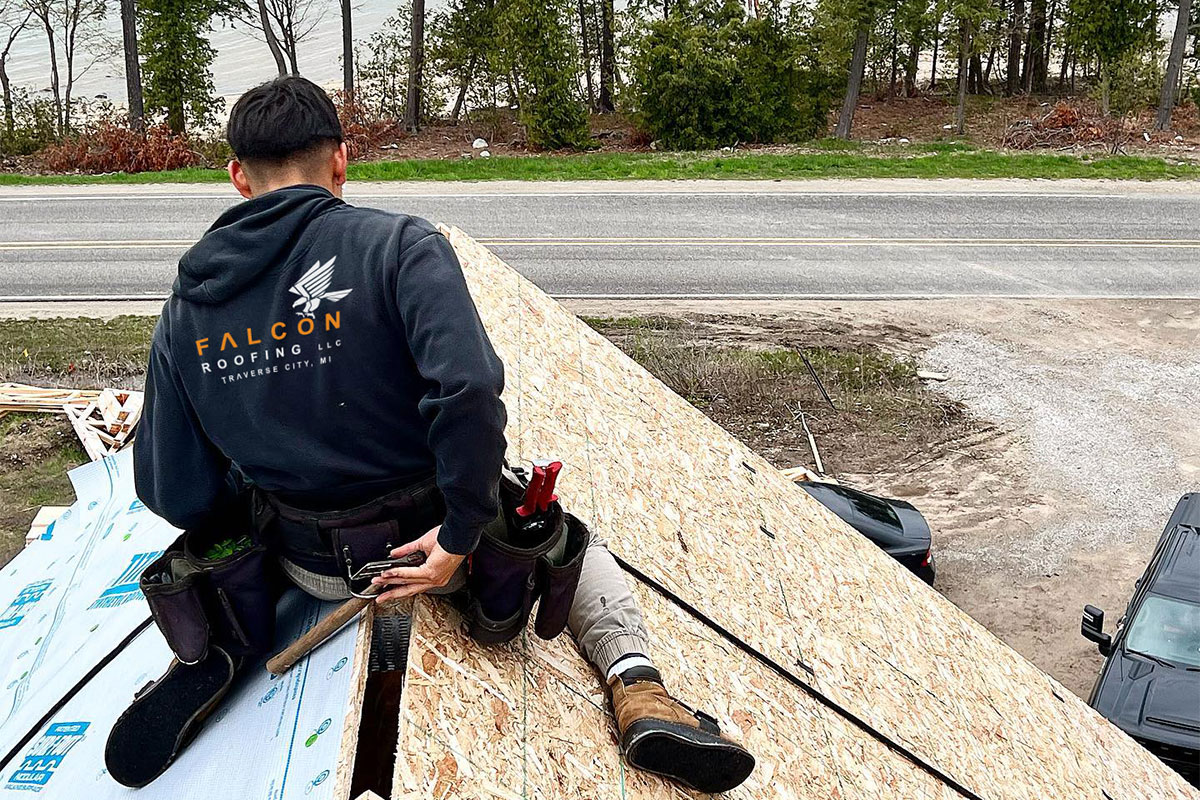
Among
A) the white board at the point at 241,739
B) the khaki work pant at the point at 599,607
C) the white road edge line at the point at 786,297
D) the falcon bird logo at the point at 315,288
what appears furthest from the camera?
the white road edge line at the point at 786,297

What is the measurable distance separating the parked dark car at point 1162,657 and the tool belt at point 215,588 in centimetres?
625

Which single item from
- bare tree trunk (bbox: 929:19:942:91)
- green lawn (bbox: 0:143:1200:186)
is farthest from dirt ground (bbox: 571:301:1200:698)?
bare tree trunk (bbox: 929:19:942:91)

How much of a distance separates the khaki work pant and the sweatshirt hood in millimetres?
981

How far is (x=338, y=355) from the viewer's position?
116 inches

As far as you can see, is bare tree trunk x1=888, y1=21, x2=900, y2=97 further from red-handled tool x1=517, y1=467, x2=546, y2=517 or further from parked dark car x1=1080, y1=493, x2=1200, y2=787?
red-handled tool x1=517, y1=467, x2=546, y2=517

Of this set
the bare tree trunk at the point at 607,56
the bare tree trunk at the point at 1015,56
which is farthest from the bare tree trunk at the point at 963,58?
the bare tree trunk at the point at 607,56

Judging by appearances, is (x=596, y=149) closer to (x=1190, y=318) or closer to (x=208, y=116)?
(x=208, y=116)

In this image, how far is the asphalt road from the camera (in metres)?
16.0

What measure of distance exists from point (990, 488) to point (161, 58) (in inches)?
1001

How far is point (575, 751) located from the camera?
3229mm

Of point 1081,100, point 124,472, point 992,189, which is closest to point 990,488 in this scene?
point 124,472

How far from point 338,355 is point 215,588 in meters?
0.96

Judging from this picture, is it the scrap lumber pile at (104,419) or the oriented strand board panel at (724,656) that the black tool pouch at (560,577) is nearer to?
the oriented strand board panel at (724,656)

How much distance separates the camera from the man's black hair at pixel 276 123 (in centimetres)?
302
